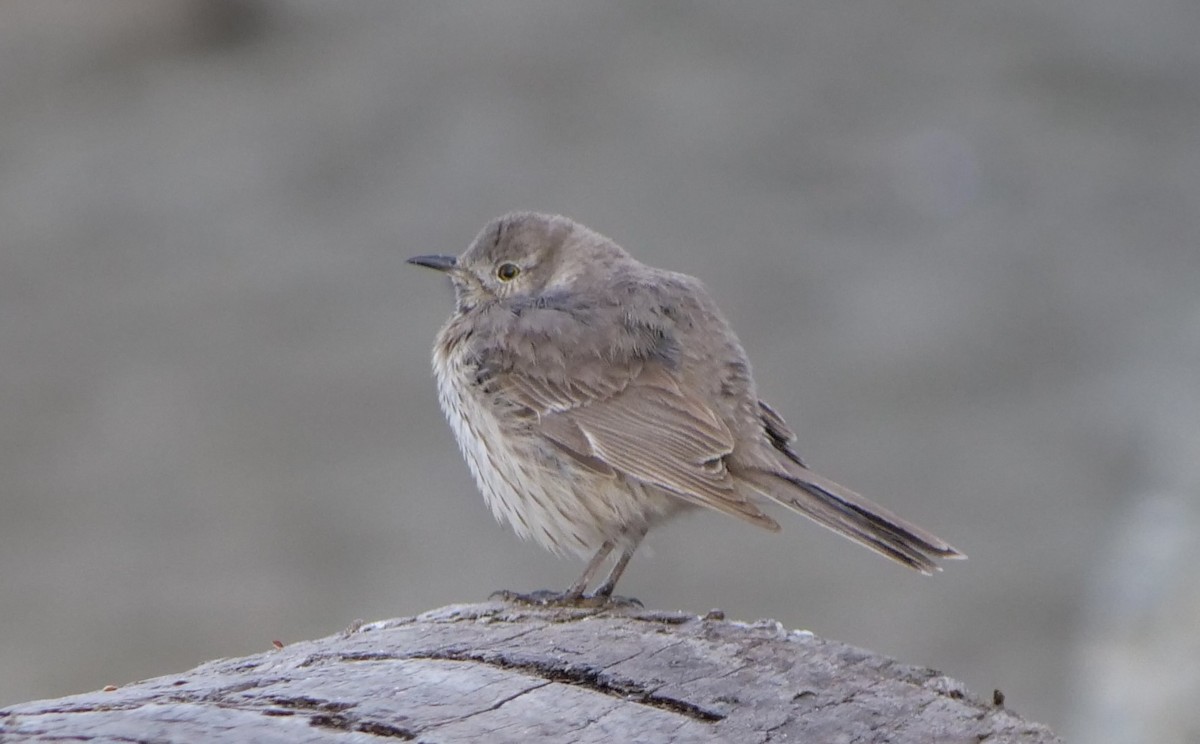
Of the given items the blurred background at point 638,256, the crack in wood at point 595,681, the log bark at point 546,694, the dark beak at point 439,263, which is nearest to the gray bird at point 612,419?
the dark beak at point 439,263

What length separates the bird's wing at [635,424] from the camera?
18.7ft

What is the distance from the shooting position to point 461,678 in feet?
13.0

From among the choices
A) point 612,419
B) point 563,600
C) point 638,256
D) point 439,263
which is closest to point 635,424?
point 612,419

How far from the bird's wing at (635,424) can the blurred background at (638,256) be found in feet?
11.8

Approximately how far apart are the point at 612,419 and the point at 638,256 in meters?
6.43

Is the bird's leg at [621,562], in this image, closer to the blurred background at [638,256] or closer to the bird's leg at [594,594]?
the bird's leg at [594,594]

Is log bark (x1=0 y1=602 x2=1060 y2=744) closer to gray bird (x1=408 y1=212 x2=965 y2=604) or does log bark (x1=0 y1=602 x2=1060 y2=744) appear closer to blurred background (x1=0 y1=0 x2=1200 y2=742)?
gray bird (x1=408 y1=212 x2=965 y2=604)

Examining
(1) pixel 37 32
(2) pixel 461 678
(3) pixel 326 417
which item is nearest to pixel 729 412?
(2) pixel 461 678

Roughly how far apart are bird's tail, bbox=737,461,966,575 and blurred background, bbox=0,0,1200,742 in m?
3.56

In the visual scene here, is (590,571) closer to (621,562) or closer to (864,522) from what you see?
(621,562)

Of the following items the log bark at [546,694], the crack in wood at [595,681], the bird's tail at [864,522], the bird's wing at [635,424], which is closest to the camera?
the log bark at [546,694]

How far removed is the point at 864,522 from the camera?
5.37 meters

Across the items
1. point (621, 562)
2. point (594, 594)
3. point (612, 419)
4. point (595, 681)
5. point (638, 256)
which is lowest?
point (595, 681)

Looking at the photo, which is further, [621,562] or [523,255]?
[523,255]
